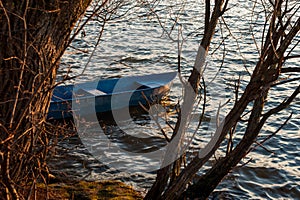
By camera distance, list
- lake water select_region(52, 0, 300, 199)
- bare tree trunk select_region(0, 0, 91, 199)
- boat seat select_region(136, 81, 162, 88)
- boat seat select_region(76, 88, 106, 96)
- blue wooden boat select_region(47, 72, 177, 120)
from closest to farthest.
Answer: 1. bare tree trunk select_region(0, 0, 91, 199)
2. lake water select_region(52, 0, 300, 199)
3. blue wooden boat select_region(47, 72, 177, 120)
4. boat seat select_region(76, 88, 106, 96)
5. boat seat select_region(136, 81, 162, 88)

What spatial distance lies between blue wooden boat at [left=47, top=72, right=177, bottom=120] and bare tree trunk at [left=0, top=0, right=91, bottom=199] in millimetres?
4774

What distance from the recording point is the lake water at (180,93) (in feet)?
25.0

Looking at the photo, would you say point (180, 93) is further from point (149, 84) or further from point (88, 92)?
point (88, 92)

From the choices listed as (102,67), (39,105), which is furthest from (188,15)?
(39,105)

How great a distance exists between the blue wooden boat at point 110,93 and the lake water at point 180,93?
0.44 meters

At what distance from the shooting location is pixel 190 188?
5809 millimetres

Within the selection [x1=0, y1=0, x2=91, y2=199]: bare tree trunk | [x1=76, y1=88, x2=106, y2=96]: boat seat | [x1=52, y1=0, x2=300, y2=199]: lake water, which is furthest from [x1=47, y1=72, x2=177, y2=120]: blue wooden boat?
[x1=0, y1=0, x2=91, y2=199]: bare tree trunk

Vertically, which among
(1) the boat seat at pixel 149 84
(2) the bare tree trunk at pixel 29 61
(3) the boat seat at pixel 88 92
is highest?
(2) the bare tree trunk at pixel 29 61

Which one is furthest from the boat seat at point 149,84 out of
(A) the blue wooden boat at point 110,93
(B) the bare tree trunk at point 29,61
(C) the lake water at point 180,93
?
(B) the bare tree trunk at point 29,61

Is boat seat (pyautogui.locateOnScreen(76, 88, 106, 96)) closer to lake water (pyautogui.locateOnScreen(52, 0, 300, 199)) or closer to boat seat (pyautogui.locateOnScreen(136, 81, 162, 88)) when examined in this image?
lake water (pyautogui.locateOnScreen(52, 0, 300, 199))

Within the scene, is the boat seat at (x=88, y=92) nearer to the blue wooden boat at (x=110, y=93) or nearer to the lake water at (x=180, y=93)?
the blue wooden boat at (x=110, y=93)

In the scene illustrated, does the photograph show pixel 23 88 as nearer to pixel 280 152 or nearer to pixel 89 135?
pixel 89 135

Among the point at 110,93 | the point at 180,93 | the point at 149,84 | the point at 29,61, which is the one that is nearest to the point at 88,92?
the point at 110,93

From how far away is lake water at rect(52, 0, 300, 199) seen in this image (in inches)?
300
